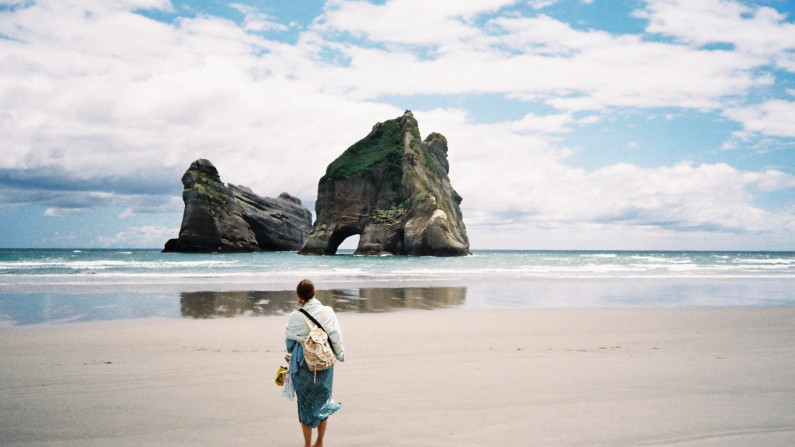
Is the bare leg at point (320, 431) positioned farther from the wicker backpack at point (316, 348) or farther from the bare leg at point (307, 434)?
the wicker backpack at point (316, 348)

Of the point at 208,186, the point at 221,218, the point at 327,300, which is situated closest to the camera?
the point at 327,300

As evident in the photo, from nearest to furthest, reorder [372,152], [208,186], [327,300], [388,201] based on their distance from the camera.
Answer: [327,300] → [388,201] → [208,186] → [372,152]

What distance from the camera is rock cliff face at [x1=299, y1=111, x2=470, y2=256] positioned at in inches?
2410

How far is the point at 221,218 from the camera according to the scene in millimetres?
68938

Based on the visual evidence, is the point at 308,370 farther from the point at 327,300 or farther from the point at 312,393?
the point at 327,300

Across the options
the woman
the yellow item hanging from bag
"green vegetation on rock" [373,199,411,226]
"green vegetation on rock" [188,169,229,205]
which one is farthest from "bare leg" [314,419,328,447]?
"green vegetation on rock" [188,169,229,205]

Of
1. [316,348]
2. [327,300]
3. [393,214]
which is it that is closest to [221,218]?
[393,214]

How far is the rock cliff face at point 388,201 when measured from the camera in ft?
201

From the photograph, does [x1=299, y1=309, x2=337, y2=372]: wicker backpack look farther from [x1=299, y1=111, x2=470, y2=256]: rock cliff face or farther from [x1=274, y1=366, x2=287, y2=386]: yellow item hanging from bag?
[x1=299, y1=111, x2=470, y2=256]: rock cliff face

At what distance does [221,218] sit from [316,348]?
6866 centimetres

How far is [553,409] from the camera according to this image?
5352 millimetres

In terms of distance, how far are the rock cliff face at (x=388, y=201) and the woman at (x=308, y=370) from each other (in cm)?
5522

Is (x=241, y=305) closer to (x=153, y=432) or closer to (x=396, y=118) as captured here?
(x=153, y=432)

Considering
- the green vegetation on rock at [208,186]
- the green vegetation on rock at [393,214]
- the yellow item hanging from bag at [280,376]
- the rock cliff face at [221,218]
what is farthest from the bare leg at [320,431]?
the green vegetation on rock at [208,186]
